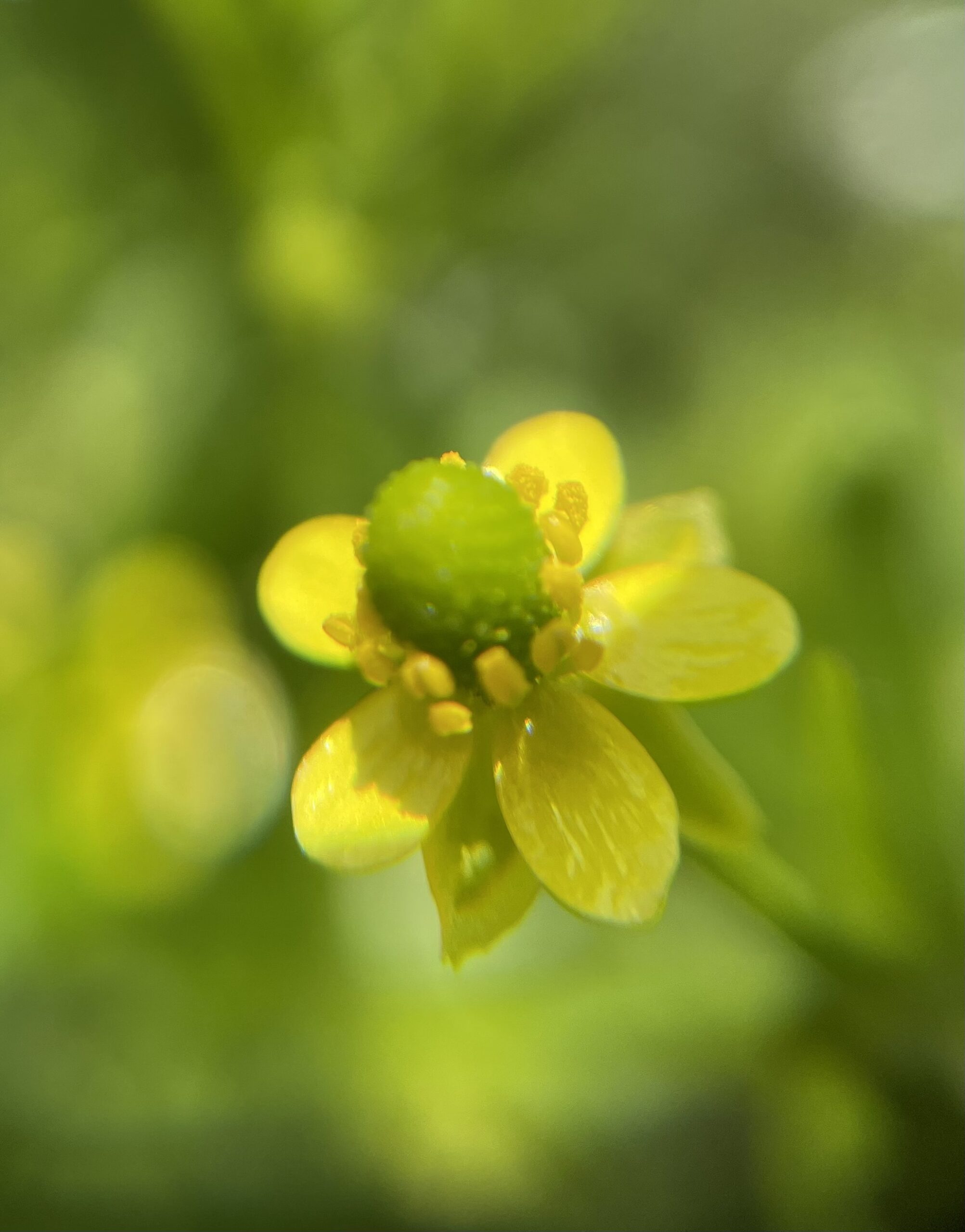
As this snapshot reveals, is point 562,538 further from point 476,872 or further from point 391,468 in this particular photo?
point 391,468

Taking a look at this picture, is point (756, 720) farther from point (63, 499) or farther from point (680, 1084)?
point (63, 499)

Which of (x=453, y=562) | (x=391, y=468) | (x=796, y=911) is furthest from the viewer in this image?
(x=391, y=468)

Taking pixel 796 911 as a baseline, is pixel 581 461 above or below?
above

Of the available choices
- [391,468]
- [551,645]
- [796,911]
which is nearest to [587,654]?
[551,645]

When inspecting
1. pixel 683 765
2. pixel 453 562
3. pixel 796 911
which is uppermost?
pixel 453 562

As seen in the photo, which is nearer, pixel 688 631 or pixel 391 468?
pixel 688 631

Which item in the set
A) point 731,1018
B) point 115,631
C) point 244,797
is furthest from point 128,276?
point 731,1018
